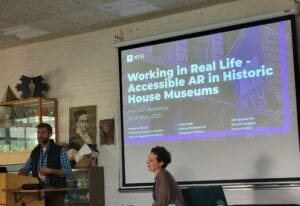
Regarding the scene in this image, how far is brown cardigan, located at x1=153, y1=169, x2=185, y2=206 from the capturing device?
3762 millimetres

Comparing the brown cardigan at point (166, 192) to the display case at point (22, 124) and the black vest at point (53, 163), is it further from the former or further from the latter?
the display case at point (22, 124)

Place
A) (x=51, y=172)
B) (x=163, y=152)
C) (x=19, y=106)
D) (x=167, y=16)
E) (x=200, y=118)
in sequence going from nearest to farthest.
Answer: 1. (x=163, y=152)
2. (x=51, y=172)
3. (x=200, y=118)
4. (x=167, y=16)
5. (x=19, y=106)

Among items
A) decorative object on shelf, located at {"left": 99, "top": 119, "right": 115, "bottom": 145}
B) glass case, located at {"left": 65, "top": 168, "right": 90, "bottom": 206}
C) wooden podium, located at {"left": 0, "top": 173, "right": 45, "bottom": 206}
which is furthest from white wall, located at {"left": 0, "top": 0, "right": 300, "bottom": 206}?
wooden podium, located at {"left": 0, "top": 173, "right": 45, "bottom": 206}

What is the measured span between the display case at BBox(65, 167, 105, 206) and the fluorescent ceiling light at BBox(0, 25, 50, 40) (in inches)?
79.2

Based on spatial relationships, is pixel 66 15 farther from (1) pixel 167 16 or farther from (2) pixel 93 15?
(1) pixel 167 16

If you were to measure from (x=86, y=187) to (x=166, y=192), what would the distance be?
104 inches

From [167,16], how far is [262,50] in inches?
54.9

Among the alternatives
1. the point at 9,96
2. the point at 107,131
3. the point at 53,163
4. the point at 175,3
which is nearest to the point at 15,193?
the point at 53,163

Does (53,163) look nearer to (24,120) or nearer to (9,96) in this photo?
(24,120)

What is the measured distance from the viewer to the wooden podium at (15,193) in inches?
171

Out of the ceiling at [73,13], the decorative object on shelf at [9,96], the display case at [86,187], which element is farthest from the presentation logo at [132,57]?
the decorative object on shelf at [9,96]

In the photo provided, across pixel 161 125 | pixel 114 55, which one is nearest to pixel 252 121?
pixel 161 125

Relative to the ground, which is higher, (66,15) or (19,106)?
(66,15)

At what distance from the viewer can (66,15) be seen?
5875mm
